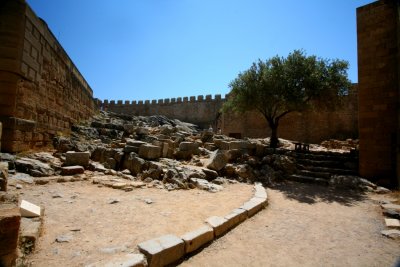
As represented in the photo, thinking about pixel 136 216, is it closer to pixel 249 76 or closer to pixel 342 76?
pixel 249 76

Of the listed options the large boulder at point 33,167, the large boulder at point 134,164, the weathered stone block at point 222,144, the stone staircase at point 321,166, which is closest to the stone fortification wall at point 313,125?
the stone staircase at point 321,166

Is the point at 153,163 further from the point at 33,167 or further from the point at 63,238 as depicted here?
the point at 63,238

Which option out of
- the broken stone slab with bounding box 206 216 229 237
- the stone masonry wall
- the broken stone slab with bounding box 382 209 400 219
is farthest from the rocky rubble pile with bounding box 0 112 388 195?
the broken stone slab with bounding box 382 209 400 219

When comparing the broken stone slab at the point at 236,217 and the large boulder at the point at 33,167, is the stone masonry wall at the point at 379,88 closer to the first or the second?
the broken stone slab at the point at 236,217

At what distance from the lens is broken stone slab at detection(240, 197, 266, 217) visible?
5.23 m

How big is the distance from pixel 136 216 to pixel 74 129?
9581 mm

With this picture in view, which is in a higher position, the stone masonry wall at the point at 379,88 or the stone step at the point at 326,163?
the stone masonry wall at the point at 379,88

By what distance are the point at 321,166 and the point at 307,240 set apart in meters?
7.34

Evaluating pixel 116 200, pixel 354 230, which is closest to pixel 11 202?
Answer: pixel 116 200

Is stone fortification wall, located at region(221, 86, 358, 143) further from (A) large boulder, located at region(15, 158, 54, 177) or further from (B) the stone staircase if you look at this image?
(A) large boulder, located at region(15, 158, 54, 177)

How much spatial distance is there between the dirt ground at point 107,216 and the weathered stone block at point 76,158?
5.03ft

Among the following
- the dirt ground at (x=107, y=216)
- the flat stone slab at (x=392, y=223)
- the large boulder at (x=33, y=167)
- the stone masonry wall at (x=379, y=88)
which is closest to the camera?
the dirt ground at (x=107, y=216)

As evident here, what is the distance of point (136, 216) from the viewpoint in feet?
14.3

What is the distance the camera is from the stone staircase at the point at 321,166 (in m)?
9.55
